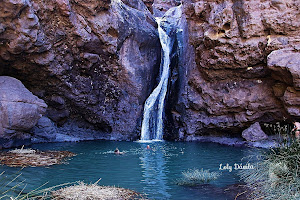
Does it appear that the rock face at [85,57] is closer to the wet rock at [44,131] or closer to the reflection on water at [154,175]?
the wet rock at [44,131]

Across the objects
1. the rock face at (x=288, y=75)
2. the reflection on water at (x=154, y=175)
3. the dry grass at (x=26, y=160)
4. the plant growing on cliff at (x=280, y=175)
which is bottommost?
the reflection on water at (x=154, y=175)

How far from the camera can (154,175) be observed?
8828 millimetres

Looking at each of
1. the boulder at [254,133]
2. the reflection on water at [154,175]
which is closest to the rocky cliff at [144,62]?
the boulder at [254,133]

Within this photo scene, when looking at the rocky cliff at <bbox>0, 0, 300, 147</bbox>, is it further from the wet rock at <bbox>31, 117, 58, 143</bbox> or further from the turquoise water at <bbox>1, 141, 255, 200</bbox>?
the turquoise water at <bbox>1, 141, 255, 200</bbox>

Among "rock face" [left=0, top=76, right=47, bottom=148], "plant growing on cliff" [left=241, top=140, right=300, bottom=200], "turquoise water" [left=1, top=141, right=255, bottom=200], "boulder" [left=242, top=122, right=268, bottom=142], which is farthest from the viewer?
"boulder" [left=242, top=122, right=268, bottom=142]

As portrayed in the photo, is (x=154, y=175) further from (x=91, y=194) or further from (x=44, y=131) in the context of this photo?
(x=44, y=131)

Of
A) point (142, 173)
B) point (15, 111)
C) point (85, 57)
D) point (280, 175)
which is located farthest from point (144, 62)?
point (280, 175)

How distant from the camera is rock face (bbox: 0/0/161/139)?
614 inches

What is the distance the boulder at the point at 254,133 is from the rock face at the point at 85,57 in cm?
865

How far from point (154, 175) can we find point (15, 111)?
8.94 metres

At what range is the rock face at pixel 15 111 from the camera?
13.7 meters

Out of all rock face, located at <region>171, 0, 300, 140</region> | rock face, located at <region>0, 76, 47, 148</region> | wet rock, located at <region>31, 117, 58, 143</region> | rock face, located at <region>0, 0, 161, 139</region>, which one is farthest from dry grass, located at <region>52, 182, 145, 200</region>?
wet rock, located at <region>31, 117, 58, 143</region>

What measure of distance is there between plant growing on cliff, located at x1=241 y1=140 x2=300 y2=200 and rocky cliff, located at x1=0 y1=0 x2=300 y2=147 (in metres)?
10.8

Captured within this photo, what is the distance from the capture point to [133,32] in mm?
21766
